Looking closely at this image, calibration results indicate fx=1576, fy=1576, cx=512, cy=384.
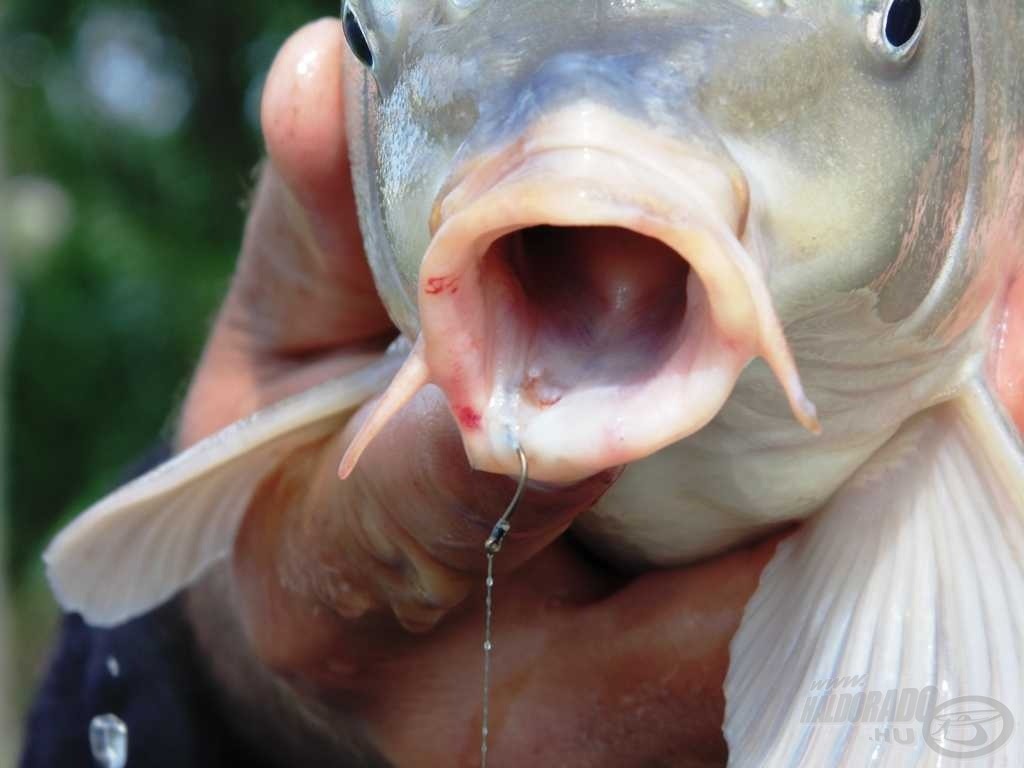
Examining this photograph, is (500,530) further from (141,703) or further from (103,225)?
(103,225)

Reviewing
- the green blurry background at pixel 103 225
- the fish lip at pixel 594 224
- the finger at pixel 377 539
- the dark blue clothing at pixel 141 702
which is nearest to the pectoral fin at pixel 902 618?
the finger at pixel 377 539

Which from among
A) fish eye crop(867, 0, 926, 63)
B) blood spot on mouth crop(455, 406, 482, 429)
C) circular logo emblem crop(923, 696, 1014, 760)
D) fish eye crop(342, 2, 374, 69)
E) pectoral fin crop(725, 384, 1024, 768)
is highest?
fish eye crop(342, 2, 374, 69)

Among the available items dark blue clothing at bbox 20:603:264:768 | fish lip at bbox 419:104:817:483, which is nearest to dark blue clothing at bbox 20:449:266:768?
dark blue clothing at bbox 20:603:264:768

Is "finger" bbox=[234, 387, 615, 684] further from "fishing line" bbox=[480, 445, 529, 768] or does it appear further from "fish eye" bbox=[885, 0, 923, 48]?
"fish eye" bbox=[885, 0, 923, 48]

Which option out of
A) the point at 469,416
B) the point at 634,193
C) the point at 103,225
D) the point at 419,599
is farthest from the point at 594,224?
the point at 103,225

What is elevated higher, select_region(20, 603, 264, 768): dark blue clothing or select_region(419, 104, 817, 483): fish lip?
select_region(419, 104, 817, 483): fish lip

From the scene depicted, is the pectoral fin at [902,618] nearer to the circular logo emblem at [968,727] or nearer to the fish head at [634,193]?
the circular logo emblem at [968,727]
